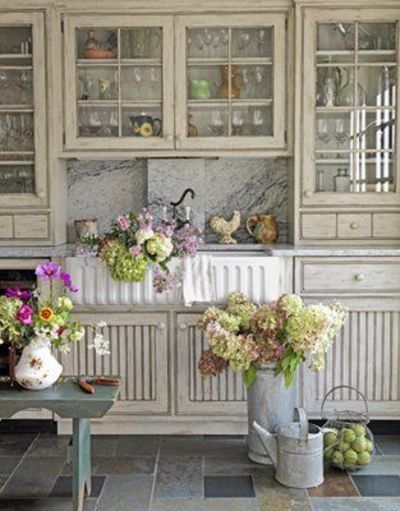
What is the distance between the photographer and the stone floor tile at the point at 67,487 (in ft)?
10.7

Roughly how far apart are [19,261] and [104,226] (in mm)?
816

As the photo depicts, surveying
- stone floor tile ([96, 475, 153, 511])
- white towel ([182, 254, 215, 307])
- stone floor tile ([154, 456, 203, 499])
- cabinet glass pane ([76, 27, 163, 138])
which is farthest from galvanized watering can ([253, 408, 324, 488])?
cabinet glass pane ([76, 27, 163, 138])

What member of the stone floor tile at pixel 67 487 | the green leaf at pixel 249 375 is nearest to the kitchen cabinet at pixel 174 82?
the green leaf at pixel 249 375

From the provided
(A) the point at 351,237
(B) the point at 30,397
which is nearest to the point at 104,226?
(A) the point at 351,237

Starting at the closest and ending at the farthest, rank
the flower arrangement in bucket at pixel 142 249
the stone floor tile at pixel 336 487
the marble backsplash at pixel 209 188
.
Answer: the stone floor tile at pixel 336 487, the flower arrangement in bucket at pixel 142 249, the marble backsplash at pixel 209 188

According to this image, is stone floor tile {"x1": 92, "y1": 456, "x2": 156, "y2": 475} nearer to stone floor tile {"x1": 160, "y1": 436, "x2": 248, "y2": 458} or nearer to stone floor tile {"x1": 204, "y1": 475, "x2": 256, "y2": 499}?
stone floor tile {"x1": 160, "y1": 436, "x2": 248, "y2": 458}

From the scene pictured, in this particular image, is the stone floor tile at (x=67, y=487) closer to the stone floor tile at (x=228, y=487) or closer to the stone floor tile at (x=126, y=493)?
the stone floor tile at (x=126, y=493)

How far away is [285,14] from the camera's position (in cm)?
411

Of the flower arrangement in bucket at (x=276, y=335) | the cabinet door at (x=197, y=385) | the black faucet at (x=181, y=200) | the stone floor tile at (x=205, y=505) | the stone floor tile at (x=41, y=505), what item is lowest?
the stone floor tile at (x=205, y=505)

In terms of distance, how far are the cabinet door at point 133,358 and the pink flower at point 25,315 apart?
3.39 ft

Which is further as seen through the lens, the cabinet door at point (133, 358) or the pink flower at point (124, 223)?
the cabinet door at point (133, 358)

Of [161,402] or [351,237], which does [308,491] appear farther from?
[351,237]

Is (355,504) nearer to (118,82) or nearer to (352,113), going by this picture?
(352,113)

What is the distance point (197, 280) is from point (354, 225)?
996 millimetres
